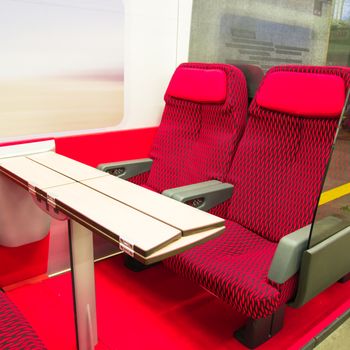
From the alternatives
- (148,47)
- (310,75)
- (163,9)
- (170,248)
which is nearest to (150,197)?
(170,248)

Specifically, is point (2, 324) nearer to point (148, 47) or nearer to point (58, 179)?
point (58, 179)

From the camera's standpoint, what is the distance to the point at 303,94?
1701 mm

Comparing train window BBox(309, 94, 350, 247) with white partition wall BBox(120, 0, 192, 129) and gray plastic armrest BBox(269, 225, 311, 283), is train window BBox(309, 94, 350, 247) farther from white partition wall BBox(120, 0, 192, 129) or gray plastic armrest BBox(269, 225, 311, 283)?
white partition wall BBox(120, 0, 192, 129)

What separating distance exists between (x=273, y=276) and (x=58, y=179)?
34.3 inches

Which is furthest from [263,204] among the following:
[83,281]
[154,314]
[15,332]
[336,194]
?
[15,332]

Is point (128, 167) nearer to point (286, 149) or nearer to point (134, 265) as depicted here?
point (134, 265)

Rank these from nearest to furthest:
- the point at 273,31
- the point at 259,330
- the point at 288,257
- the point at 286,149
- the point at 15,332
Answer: the point at 15,332, the point at 288,257, the point at 259,330, the point at 286,149, the point at 273,31

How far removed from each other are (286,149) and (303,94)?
253 millimetres

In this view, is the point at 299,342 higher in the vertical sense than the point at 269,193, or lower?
lower

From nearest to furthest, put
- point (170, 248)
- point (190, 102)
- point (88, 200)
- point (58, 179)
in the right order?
point (170, 248) < point (88, 200) < point (58, 179) < point (190, 102)

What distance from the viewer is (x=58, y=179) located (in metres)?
1.50

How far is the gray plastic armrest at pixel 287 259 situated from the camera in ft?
4.43

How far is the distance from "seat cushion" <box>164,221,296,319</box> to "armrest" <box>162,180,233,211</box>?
0.19m

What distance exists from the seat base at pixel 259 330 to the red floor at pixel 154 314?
27mm
